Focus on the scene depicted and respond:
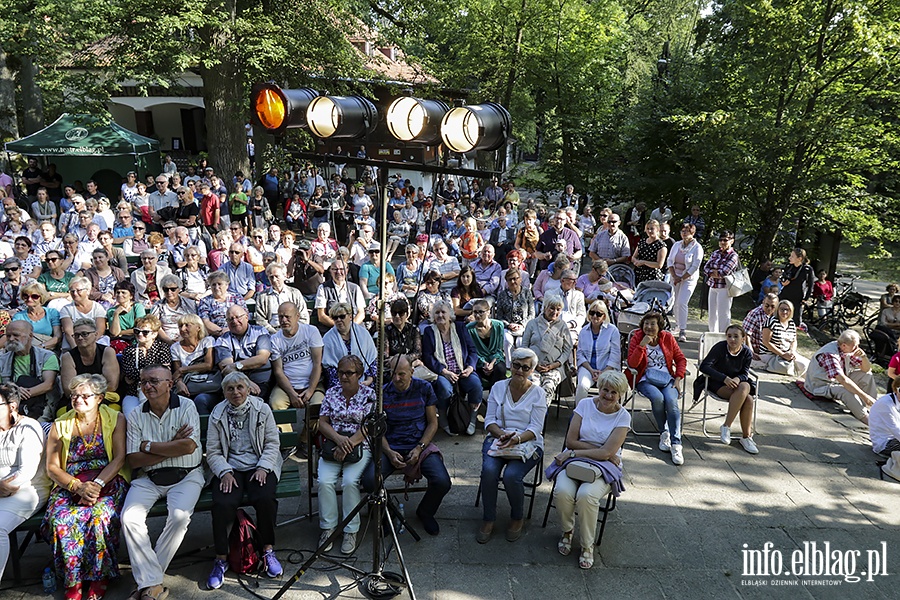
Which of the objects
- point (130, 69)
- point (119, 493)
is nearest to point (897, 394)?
point (119, 493)

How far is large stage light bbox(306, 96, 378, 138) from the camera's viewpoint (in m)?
3.73

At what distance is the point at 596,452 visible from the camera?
4770 mm

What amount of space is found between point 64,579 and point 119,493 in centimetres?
57

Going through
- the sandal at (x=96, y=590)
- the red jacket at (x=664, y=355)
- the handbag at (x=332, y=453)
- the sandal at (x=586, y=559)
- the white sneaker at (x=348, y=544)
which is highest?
the red jacket at (x=664, y=355)

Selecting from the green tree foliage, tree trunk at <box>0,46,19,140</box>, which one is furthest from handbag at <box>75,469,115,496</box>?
tree trunk at <box>0,46,19,140</box>

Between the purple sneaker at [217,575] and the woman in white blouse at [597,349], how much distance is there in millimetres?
3403

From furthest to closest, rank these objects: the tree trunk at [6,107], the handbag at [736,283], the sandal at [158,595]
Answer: the tree trunk at [6,107] < the handbag at [736,283] < the sandal at [158,595]

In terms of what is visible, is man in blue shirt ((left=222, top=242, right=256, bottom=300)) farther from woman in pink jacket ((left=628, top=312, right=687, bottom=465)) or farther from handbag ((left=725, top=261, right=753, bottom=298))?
handbag ((left=725, top=261, right=753, bottom=298))

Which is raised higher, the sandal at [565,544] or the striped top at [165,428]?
the striped top at [165,428]

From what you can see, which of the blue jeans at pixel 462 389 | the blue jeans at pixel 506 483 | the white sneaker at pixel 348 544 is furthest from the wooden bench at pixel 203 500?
the blue jeans at pixel 462 389

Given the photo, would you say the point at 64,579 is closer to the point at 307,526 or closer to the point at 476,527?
the point at 307,526

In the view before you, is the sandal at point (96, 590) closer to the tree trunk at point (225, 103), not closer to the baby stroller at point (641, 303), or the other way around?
the baby stroller at point (641, 303)

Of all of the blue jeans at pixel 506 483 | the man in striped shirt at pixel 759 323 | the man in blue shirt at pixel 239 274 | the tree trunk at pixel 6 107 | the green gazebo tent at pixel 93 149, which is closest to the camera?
the blue jeans at pixel 506 483

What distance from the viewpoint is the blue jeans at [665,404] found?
20.3ft
